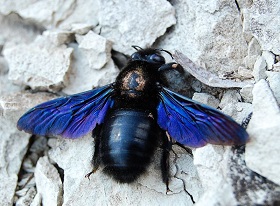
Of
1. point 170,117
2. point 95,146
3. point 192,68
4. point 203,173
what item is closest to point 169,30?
point 192,68

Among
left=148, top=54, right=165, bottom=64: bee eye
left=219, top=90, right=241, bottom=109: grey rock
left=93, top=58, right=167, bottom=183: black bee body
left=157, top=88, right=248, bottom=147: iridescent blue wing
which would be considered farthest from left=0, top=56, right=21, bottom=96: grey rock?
left=219, top=90, right=241, bottom=109: grey rock

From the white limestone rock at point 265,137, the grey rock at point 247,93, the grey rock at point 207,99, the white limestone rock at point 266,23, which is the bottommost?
the grey rock at point 207,99

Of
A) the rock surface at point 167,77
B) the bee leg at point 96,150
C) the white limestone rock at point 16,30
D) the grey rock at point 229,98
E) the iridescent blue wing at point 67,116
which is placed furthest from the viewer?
the white limestone rock at point 16,30

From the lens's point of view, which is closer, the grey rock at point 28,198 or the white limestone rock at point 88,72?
the grey rock at point 28,198

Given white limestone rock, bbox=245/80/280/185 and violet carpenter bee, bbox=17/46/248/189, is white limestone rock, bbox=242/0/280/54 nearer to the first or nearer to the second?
white limestone rock, bbox=245/80/280/185

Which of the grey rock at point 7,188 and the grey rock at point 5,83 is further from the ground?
the grey rock at point 5,83

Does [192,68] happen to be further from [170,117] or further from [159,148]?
[159,148]

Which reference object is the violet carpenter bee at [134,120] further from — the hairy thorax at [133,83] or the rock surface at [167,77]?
the rock surface at [167,77]

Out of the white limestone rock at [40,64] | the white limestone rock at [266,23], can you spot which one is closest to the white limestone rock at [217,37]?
the white limestone rock at [266,23]
